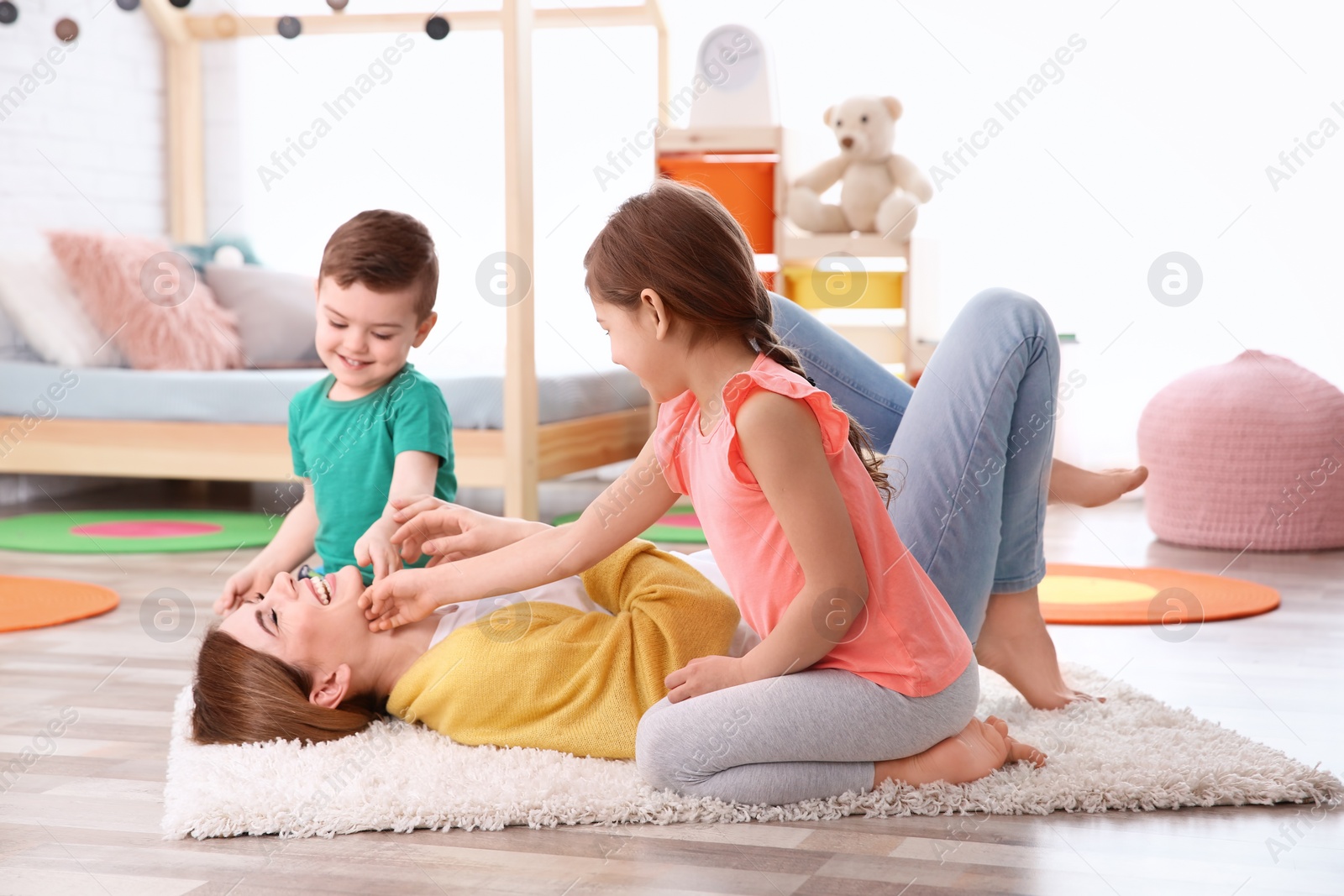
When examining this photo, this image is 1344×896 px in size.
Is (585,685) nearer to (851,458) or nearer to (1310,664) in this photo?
(851,458)

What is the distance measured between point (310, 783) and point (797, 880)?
0.46 meters

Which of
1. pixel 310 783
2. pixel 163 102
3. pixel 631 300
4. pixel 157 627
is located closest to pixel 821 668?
pixel 631 300

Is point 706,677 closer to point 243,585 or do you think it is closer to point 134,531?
point 243,585

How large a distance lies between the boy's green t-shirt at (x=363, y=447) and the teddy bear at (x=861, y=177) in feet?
6.10

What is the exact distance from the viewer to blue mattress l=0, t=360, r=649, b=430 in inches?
115

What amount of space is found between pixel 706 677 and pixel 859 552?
183mm

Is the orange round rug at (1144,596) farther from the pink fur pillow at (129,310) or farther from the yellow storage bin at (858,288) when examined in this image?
the pink fur pillow at (129,310)

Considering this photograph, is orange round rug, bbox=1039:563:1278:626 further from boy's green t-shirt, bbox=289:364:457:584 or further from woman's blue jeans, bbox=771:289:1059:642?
boy's green t-shirt, bbox=289:364:457:584

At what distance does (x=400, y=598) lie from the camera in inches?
50.4

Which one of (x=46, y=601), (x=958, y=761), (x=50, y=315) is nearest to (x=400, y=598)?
(x=958, y=761)

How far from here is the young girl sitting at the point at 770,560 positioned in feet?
3.40

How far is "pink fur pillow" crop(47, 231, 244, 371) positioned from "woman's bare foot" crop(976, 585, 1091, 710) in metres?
2.41

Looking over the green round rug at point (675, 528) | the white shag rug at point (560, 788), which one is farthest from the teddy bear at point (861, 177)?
the white shag rug at point (560, 788)

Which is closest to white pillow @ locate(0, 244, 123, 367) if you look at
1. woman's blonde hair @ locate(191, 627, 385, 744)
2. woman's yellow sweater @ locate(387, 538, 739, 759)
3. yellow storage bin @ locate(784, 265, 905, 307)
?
yellow storage bin @ locate(784, 265, 905, 307)
